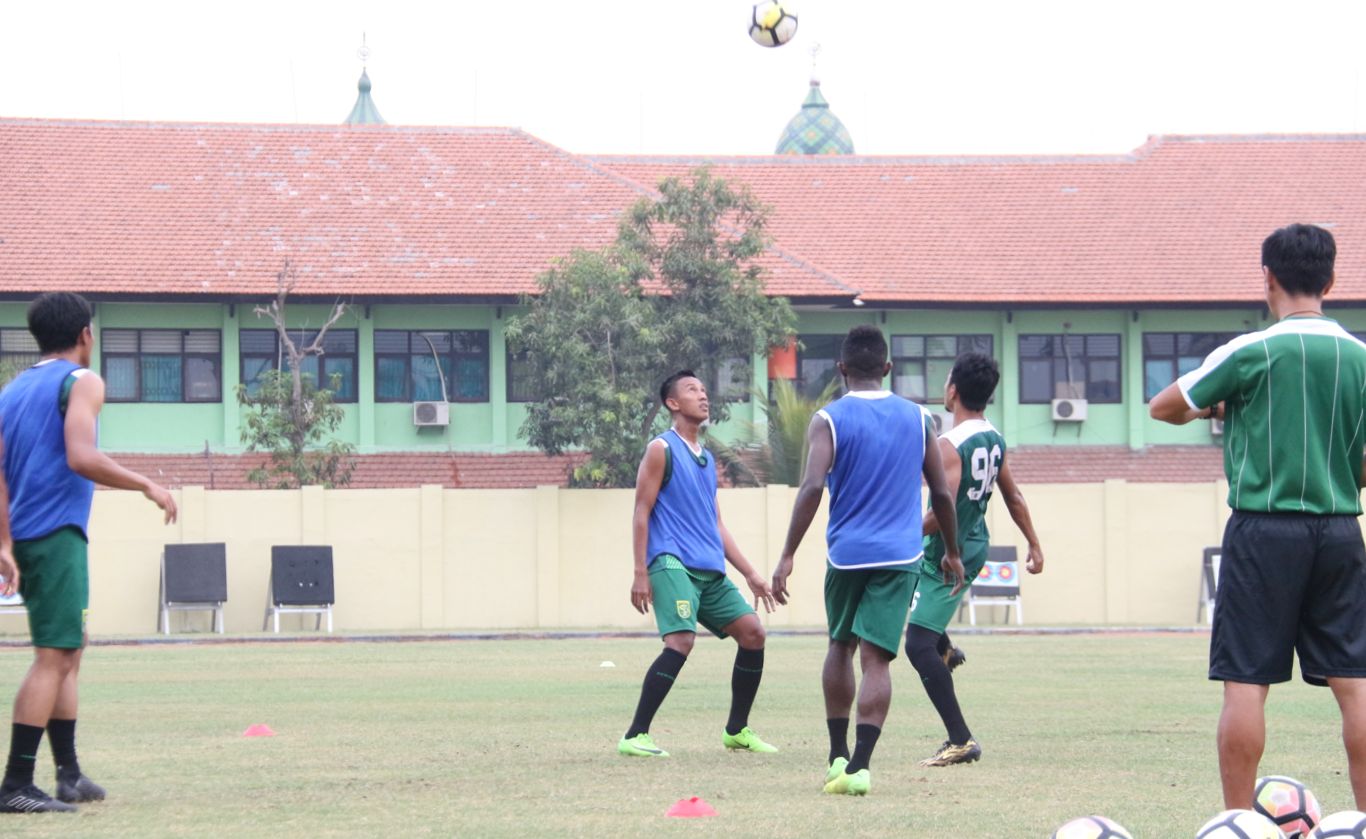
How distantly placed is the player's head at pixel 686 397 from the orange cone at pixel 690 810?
10.7 ft

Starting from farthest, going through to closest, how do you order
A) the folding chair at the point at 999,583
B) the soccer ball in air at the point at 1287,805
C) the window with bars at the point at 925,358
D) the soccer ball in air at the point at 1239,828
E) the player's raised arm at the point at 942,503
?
the window with bars at the point at 925,358 < the folding chair at the point at 999,583 < the player's raised arm at the point at 942,503 < the soccer ball in air at the point at 1287,805 < the soccer ball in air at the point at 1239,828

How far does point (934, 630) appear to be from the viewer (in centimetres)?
1030

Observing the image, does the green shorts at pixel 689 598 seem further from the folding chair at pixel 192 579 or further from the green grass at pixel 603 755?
the folding chair at pixel 192 579

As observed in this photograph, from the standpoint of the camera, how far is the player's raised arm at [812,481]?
909 cm

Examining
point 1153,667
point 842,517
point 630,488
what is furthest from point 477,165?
point 842,517

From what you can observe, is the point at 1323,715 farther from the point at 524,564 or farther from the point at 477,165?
the point at 477,165

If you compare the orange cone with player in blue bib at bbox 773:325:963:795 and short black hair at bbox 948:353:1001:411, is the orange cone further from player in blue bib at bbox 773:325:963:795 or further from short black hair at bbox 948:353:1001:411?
short black hair at bbox 948:353:1001:411

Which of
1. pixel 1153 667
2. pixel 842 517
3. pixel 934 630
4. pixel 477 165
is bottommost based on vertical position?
pixel 1153 667

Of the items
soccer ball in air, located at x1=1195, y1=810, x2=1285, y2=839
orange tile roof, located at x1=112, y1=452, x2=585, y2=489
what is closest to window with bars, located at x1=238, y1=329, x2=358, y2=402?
orange tile roof, located at x1=112, y1=452, x2=585, y2=489

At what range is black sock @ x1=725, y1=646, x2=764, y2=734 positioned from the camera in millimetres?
10703

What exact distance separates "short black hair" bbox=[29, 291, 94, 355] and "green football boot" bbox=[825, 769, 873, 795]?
12.4 ft

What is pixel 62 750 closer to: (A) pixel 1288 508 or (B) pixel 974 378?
(B) pixel 974 378

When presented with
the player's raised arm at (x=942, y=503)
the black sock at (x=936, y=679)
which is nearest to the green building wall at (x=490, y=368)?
the black sock at (x=936, y=679)

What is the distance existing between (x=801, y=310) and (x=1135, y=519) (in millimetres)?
9946
